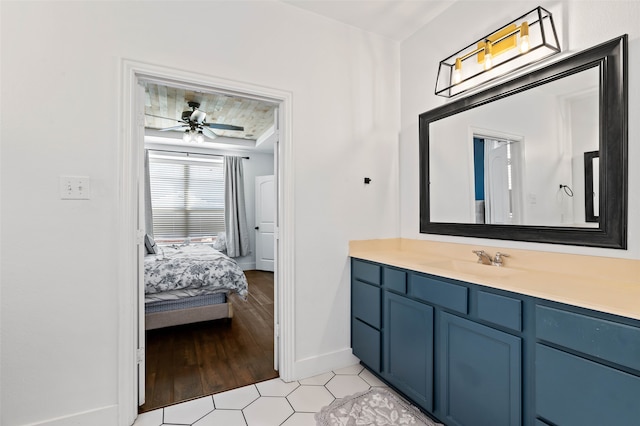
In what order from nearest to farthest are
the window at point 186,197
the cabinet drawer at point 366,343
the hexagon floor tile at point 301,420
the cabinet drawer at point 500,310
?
1. the cabinet drawer at point 500,310
2. the hexagon floor tile at point 301,420
3. the cabinet drawer at point 366,343
4. the window at point 186,197

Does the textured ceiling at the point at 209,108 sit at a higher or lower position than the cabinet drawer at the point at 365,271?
higher

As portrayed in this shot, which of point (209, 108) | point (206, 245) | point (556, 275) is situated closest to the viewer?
point (556, 275)

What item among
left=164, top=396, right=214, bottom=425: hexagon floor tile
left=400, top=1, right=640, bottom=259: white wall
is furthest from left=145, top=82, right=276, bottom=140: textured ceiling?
left=164, top=396, right=214, bottom=425: hexagon floor tile

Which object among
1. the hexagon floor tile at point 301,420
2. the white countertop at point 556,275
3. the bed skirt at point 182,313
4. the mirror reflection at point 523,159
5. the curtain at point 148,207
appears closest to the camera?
the white countertop at point 556,275

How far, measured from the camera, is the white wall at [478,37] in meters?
1.42

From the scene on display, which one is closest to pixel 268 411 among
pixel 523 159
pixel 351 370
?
pixel 351 370

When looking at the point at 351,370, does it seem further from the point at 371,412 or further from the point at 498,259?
the point at 498,259

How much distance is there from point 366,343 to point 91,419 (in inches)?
69.3

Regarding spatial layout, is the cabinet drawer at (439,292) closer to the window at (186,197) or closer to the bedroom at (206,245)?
the bedroom at (206,245)

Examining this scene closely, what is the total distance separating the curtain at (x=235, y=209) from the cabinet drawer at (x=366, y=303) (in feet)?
14.0

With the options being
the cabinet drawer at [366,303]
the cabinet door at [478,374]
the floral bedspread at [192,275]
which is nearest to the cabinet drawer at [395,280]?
the cabinet drawer at [366,303]

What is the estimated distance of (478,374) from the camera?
1.52 meters

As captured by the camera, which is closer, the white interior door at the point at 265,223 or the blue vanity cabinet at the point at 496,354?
the blue vanity cabinet at the point at 496,354

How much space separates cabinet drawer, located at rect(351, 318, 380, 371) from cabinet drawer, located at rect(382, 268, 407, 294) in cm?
39
